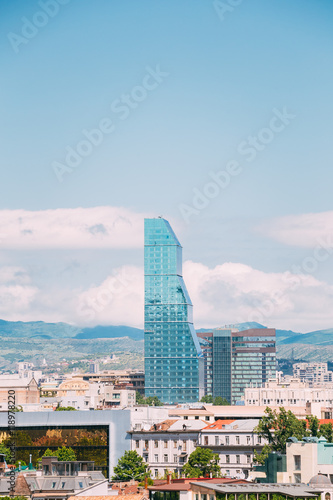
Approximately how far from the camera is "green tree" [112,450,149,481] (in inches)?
5200

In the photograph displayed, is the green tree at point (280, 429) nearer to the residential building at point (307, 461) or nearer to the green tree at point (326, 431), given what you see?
the green tree at point (326, 431)

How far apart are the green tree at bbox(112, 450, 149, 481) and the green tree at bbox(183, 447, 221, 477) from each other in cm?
516

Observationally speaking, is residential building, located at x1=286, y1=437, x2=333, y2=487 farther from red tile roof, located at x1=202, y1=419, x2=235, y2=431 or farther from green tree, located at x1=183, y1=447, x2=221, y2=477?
red tile roof, located at x1=202, y1=419, x2=235, y2=431

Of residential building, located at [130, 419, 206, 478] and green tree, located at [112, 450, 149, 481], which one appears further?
residential building, located at [130, 419, 206, 478]

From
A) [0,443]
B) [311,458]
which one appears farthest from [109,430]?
[311,458]

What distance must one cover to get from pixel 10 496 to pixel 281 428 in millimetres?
53839

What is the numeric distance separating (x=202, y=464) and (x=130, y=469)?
27.2 ft

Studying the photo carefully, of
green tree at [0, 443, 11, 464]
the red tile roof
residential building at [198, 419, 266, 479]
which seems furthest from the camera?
the red tile roof

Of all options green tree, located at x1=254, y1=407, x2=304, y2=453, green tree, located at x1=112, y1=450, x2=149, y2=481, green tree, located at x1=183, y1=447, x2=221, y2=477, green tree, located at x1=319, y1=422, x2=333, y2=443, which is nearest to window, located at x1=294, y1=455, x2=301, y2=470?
green tree, located at x1=254, y1=407, x2=304, y2=453

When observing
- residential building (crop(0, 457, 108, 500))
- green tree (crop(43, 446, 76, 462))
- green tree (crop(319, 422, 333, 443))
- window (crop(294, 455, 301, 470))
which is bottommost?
residential building (crop(0, 457, 108, 500))

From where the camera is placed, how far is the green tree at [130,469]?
13209 centimetres

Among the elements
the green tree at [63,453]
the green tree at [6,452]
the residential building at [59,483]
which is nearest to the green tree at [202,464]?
the green tree at [63,453]

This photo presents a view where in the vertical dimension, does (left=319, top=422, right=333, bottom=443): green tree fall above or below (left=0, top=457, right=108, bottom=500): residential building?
above

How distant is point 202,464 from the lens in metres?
133
